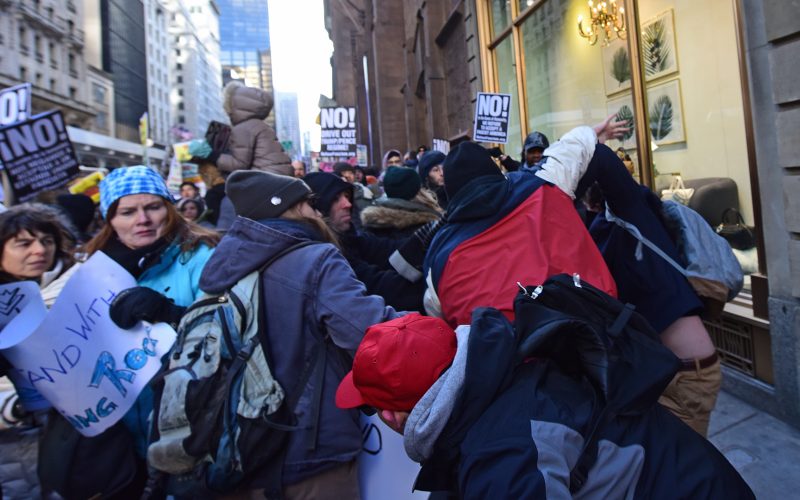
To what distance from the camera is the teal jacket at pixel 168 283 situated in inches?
101

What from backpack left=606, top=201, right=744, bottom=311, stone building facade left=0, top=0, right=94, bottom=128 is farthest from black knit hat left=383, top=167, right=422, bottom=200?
stone building facade left=0, top=0, right=94, bottom=128

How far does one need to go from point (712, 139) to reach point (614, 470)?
687 centimetres

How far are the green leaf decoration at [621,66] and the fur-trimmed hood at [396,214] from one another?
16.9 feet

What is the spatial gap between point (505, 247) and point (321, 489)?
1.20 meters

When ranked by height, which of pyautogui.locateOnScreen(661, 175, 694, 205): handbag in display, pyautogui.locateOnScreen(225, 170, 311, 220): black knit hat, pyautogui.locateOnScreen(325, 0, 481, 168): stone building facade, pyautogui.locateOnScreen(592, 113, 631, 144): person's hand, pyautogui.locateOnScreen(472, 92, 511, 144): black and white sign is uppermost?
pyautogui.locateOnScreen(325, 0, 481, 168): stone building facade

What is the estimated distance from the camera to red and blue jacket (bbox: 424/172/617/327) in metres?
2.10

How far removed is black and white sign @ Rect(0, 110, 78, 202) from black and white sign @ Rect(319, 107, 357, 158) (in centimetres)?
736

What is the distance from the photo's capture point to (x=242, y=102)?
5.51m

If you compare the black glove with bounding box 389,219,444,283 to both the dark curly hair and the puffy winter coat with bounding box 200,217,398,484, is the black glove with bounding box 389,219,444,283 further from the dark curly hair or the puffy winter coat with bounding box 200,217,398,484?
the dark curly hair

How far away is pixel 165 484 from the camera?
2105 mm

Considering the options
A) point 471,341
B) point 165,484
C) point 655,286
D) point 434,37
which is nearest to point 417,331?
point 471,341

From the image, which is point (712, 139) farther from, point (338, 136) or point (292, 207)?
point (338, 136)

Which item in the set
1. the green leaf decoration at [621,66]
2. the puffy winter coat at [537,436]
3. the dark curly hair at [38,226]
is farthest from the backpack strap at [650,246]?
the green leaf decoration at [621,66]

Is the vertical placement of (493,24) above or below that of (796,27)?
above
